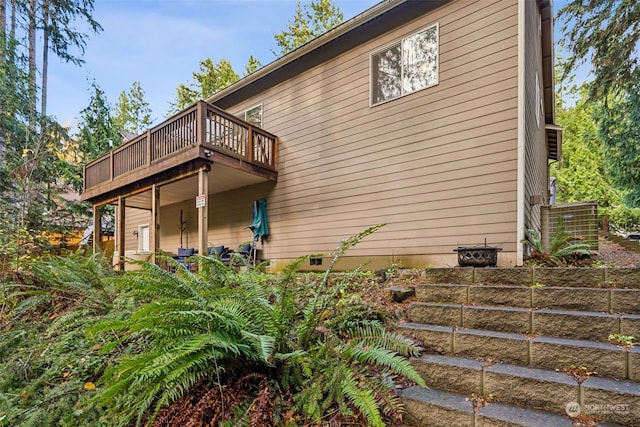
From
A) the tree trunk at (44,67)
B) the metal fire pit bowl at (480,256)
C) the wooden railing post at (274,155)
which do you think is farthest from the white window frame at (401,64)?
the tree trunk at (44,67)

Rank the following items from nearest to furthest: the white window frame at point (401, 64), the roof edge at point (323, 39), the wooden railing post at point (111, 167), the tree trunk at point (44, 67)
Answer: the white window frame at point (401, 64)
the roof edge at point (323, 39)
the wooden railing post at point (111, 167)
the tree trunk at point (44, 67)

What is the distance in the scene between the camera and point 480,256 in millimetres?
3545

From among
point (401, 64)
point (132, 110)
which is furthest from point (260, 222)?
point (132, 110)

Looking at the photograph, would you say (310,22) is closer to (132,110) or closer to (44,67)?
(44,67)

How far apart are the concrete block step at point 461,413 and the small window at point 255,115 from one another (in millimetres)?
7254

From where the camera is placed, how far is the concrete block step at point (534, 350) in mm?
1845

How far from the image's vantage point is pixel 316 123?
6.86 m

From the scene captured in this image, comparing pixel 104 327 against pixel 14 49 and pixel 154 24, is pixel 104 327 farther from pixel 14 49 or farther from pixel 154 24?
pixel 14 49

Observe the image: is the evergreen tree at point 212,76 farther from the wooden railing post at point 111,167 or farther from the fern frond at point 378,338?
the fern frond at point 378,338

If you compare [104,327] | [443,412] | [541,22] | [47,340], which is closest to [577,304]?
[443,412]

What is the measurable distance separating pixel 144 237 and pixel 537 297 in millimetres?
12429

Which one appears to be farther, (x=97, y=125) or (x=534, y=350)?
(x=97, y=125)

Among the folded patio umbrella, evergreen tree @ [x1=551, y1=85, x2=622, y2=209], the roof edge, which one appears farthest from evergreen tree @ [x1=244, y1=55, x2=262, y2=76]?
evergreen tree @ [x1=551, y1=85, x2=622, y2=209]

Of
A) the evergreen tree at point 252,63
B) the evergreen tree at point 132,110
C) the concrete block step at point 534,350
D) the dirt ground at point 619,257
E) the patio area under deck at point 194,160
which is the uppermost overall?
the evergreen tree at point 252,63
